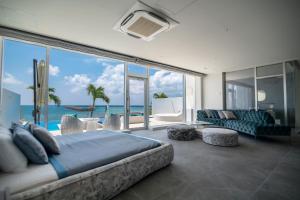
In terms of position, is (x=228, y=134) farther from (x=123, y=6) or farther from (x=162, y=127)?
(x=123, y=6)

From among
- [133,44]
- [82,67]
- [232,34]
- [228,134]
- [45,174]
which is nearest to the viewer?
[45,174]

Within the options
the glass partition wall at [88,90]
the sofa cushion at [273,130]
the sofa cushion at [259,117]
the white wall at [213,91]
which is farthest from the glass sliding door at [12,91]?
the white wall at [213,91]

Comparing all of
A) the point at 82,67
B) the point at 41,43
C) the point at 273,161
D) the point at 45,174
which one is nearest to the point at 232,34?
the point at 273,161

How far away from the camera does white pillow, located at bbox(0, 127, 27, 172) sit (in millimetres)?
1165

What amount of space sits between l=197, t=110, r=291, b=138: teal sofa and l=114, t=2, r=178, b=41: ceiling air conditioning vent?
3.70 metres

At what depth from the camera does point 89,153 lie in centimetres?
170

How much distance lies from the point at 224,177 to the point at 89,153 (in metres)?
1.87

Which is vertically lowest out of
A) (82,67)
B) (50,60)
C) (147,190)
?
(147,190)

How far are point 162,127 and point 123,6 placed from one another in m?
4.62

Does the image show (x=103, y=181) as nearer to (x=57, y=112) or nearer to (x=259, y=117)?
(x=259, y=117)

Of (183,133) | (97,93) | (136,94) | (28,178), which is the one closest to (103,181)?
(28,178)

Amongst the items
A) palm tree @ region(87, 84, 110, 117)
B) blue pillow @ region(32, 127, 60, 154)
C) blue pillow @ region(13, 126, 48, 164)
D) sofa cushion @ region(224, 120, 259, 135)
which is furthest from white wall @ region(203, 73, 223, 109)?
blue pillow @ region(13, 126, 48, 164)

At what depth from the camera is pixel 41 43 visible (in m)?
3.24

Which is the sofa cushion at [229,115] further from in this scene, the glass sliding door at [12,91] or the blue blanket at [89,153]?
the glass sliding door at [12,91]
